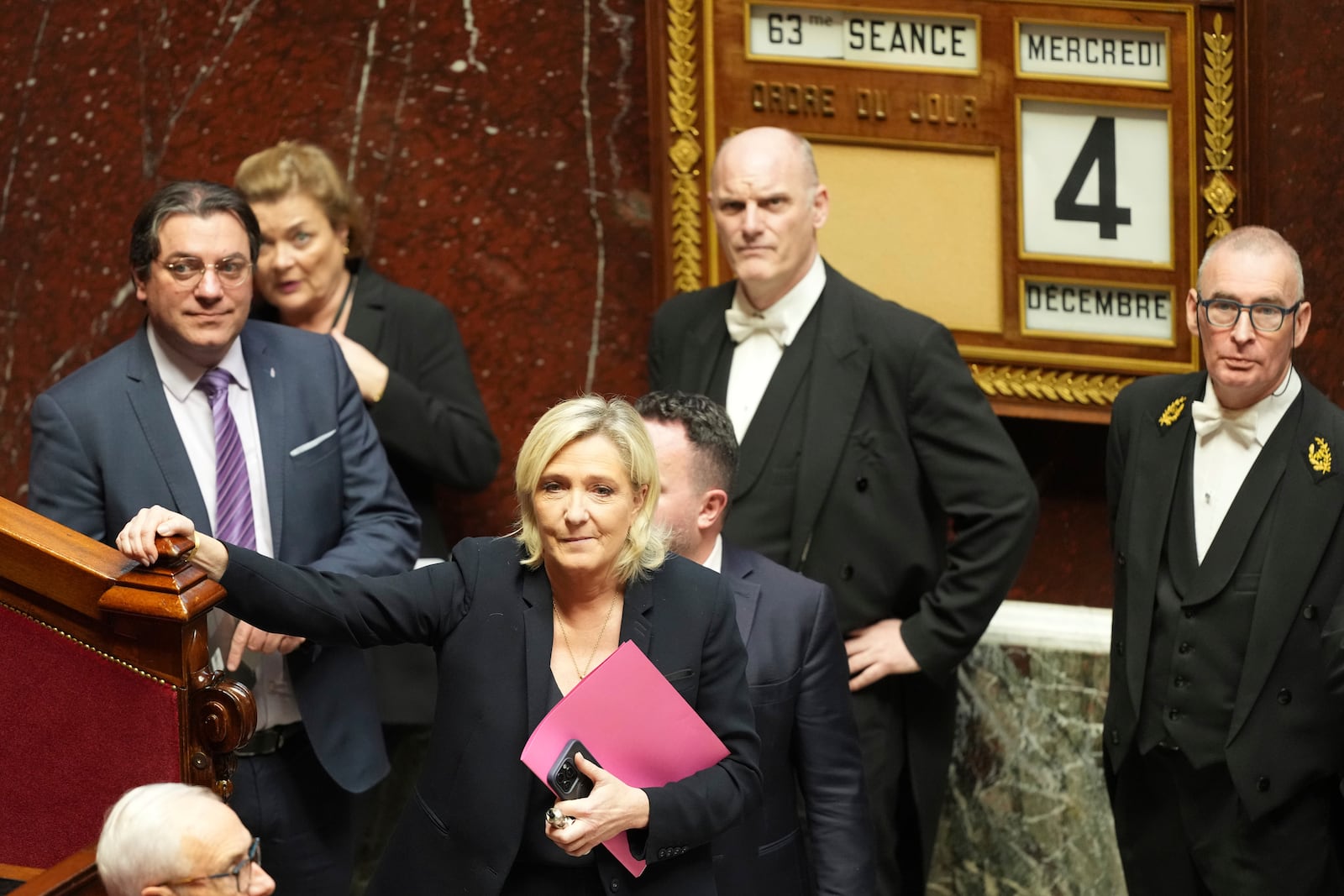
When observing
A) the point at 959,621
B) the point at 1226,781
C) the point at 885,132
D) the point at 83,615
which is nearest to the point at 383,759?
the point at 83,615

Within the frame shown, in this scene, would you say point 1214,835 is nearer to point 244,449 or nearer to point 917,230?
point 917,230

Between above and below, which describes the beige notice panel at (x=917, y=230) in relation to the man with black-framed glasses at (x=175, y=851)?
above

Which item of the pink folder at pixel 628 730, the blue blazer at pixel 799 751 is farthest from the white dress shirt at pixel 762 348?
the pink folder at pixel 628 730

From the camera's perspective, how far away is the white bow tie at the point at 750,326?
13.5 ft

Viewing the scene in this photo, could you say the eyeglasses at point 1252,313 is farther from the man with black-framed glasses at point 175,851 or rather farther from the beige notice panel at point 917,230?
the man with black-framed glasses at point 175,851

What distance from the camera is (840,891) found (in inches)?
132

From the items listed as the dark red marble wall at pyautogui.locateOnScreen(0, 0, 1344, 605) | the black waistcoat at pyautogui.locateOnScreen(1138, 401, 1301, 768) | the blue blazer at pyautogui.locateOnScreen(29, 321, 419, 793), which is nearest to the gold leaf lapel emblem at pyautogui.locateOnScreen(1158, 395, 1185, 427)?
the black waistcoat at pyautogui.locateOnScreen(1138, 401, 1301, 768)

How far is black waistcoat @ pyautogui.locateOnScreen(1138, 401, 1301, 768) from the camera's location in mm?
3578

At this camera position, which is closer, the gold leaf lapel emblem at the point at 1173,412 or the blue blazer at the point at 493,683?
the blue blazer at the point at 493,683

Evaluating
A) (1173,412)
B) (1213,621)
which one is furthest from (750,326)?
(1213,621)

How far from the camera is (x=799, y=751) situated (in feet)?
11.2

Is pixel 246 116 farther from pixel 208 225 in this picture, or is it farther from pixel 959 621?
pixel 959 621

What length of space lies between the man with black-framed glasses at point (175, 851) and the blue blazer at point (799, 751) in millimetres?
979

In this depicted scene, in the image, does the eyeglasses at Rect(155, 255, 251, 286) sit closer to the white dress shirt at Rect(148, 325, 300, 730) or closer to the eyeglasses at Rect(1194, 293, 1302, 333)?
the white dress shirt at Rect(148, 325, 300, 730)
